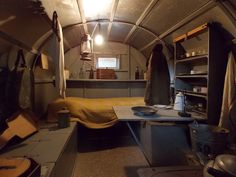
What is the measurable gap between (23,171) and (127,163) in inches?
78.0

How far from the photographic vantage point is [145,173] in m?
1.55

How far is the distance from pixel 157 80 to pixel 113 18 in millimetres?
1391

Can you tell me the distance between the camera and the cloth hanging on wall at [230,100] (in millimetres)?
1995

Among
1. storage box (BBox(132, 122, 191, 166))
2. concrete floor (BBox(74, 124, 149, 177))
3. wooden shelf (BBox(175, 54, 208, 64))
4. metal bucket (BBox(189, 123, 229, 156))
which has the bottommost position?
concrete floor (BBox(74, 124, 149, 177))

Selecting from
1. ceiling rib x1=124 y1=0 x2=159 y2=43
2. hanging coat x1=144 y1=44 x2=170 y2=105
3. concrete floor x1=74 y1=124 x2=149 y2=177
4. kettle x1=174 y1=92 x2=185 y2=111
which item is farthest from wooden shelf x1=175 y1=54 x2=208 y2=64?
concrete floor x1=74 y1=124 x2=149 y2=177

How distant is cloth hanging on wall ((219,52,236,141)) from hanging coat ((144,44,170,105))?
3.33ft

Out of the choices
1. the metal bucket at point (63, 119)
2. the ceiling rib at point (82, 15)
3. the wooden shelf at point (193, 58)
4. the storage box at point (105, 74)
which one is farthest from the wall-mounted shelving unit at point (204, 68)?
the storage box at point (105, 74)

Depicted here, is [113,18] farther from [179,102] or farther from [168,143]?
[168,143]

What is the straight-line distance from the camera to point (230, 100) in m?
2.01

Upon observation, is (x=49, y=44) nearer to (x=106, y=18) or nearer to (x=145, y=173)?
(x=106, y=18)

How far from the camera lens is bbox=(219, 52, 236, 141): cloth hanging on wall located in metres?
2.00

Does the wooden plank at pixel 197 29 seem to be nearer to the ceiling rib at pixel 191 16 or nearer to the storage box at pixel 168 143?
the ceiling rib at pixel 191 16

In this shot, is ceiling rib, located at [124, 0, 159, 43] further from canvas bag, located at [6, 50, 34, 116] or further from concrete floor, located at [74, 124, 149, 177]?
concrete floor, located at [74, 124, 149, 177]

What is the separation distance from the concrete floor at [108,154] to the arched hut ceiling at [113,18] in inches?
76.2
